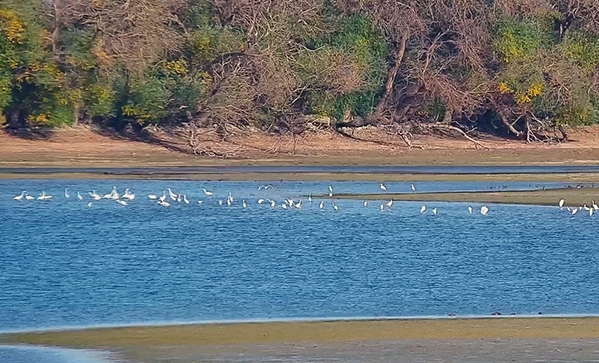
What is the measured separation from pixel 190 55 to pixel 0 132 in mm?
6992

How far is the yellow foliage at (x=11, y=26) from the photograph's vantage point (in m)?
43.6

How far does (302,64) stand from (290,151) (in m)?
3.13

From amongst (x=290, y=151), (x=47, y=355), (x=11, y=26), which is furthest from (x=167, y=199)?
(x=47, y=355)

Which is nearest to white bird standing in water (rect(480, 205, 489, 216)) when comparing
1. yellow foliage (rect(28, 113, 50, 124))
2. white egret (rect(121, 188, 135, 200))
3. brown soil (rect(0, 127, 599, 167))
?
white egret (rect(121, 188, 135, 200))

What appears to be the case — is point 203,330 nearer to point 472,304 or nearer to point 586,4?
point 472,304

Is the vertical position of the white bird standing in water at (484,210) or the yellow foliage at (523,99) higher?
the white bird standing in water at (484,210)

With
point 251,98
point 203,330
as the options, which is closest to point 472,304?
point 203,330

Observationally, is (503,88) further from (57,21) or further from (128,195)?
(128,195)

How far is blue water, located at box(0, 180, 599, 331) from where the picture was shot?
1656 centimetres

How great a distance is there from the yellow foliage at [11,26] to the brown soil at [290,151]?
3.10 meters

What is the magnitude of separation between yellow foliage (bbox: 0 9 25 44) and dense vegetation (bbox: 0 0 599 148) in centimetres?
4

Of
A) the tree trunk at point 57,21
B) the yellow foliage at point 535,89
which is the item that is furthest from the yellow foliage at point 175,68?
the yellow foliage at point 535,89

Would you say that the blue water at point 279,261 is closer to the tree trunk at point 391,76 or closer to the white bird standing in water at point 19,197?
the white bird standing in water at point 19,197

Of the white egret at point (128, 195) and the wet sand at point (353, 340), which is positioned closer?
the wet sand at point (353, 340)
